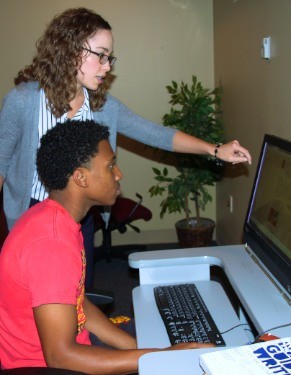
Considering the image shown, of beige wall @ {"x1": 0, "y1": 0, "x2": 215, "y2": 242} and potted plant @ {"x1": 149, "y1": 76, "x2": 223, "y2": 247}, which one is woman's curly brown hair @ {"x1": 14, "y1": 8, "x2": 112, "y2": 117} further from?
beige wall @ {"x1": 0, "y1": 0, "x2": 215, "y2": 242}

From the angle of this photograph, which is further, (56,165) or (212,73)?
(212,73)

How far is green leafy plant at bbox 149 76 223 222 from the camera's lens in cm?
354

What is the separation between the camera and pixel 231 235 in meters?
3.72

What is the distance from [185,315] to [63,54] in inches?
41.8

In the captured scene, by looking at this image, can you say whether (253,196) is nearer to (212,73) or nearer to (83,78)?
(83,78)

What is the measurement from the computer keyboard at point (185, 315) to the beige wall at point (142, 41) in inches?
102

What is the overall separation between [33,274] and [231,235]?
2.70 m

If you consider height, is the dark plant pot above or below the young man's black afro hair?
below

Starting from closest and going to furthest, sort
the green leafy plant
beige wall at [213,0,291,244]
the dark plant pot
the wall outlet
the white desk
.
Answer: the white desk, beige wall at [213,0,291,244], the green leafy plant, the wall outlet, the dark plant pot

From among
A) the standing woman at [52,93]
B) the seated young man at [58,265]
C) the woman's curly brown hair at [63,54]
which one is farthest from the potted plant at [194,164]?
the seated young man at [58,265]

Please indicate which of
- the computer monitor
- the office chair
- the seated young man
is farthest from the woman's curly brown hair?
the office chair

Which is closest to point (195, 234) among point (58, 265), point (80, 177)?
point (80, 177)

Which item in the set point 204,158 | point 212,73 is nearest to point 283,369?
point 204,158

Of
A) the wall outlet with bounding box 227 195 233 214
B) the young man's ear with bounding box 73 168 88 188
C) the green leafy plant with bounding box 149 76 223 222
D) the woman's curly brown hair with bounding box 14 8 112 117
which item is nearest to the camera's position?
the young man's ear with bounding box 73 168 88 188
